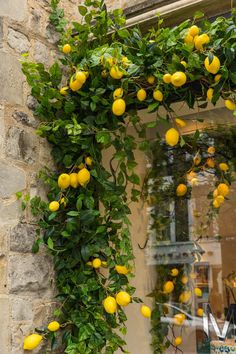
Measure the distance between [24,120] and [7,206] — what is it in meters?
0.42

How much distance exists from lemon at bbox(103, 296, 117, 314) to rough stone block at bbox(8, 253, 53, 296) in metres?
0.31

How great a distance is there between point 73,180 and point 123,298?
566 millimetres

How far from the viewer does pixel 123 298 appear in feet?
6.27

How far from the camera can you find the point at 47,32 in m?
2.30

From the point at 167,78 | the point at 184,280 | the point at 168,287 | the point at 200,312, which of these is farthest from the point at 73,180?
the point at 200,312

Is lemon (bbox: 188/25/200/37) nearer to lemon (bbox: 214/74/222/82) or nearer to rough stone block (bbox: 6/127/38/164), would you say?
lemon (bbox: 214/74/222/82)

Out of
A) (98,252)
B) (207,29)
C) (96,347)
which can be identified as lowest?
(96,347)

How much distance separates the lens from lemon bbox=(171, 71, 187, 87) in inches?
67.9

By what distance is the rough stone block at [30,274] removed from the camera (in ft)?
6.33

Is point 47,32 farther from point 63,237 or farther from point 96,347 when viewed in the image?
point 96,347

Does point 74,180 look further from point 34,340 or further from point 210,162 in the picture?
point 210,162

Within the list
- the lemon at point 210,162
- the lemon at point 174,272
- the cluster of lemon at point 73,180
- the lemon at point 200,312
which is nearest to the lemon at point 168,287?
the lemon at point 174,272

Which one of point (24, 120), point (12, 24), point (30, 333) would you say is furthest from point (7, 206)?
point (12, 24)

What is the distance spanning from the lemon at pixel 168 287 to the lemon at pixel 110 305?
146cm
